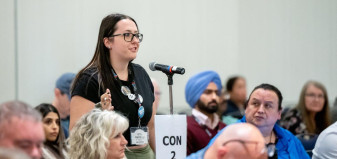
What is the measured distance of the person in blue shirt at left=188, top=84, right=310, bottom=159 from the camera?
3.96 meters

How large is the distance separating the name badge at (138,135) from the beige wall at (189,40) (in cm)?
238

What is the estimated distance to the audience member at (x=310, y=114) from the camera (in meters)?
5.66

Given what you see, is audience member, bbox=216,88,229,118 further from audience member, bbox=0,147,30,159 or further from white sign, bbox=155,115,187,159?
audience member, bbox=0,147,30,159

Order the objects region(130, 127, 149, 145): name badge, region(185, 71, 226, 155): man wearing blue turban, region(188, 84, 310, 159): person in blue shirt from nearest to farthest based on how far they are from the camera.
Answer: region(130, 127, 149, 145): name badge → region(188, 84, 310, 159): person in blue shirt → region(185, 71, 226, 155): man wearing blue turban

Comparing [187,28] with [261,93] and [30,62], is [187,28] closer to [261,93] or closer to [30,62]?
[30,62]

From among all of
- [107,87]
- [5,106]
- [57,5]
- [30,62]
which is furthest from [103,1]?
[5,106]

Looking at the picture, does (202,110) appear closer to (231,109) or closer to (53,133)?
(53,133)

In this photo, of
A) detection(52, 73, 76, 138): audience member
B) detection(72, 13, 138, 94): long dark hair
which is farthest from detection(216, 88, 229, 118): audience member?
detection(72, 13, 138, 94): long dark hair

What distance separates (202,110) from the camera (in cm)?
526

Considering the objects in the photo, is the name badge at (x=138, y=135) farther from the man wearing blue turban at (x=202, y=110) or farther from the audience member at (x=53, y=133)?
the man wearing blue turban at (x=202, y=110)

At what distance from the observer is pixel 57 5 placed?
5777mm

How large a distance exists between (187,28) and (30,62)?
1964 mm

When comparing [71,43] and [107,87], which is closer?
[107,87]

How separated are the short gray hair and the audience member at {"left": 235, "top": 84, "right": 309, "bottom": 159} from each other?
212 centimetres
